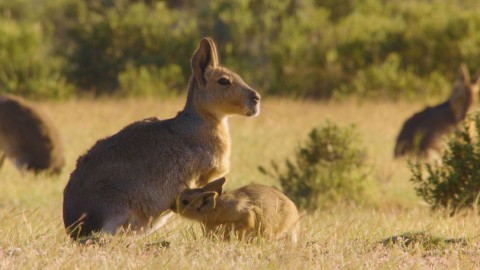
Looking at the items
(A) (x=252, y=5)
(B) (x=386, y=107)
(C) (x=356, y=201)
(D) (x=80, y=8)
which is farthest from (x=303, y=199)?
(D) (x=80, y=8)

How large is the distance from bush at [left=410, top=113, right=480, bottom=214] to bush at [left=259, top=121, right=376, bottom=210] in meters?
2.07

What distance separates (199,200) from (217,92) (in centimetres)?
97

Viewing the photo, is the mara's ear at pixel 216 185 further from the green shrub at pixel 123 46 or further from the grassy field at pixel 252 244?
the green shrub at pixel 123 46

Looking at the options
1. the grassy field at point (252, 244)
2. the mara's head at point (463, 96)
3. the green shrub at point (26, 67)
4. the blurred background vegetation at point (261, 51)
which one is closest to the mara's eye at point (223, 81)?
the grassy field at point (252, 244)

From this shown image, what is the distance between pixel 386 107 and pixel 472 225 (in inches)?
593

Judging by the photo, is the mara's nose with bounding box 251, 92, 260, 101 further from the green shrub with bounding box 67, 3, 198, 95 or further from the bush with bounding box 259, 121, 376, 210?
the green shrub with bounding box 67, 3, 198, 95

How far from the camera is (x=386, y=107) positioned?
22.7 m

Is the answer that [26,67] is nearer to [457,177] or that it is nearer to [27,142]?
[27,142]

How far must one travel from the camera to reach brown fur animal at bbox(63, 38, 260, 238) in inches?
264

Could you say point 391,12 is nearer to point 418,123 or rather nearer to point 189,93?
point 418,123

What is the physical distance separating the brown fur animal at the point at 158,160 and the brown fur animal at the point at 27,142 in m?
6.57

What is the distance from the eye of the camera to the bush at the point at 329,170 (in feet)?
39.2

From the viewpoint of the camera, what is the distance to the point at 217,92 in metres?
7.34

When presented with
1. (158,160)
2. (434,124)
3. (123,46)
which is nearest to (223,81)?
(158,160)
